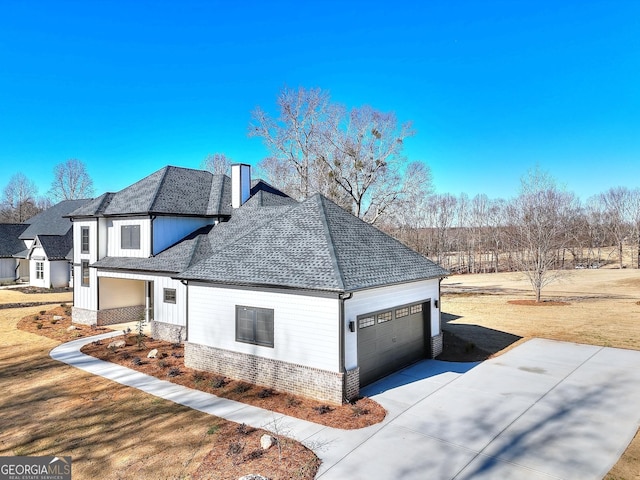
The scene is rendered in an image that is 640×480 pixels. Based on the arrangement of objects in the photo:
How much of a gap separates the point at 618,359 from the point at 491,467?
9.81 m

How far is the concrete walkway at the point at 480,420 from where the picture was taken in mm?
7340

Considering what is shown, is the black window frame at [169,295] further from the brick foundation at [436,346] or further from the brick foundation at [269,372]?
the brick foundation at [436,346]

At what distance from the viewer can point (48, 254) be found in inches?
1348

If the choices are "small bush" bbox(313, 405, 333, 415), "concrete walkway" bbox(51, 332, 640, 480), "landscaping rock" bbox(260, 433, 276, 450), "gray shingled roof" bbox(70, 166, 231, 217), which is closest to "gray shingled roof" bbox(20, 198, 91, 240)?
"gray shingled roof" bbox(70, 166, 231, 217)

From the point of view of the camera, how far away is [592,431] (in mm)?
8641

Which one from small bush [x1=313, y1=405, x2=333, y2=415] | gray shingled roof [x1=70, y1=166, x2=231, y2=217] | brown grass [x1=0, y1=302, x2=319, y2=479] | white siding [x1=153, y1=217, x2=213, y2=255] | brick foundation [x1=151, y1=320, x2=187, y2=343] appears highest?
gray shingled roof [x1=70, y1=166, x2=231, y2=217]

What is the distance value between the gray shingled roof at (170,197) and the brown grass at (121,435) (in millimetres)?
8628

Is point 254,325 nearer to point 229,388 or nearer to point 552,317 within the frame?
point 229,388

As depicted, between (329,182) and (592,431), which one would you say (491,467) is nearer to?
(592,431)

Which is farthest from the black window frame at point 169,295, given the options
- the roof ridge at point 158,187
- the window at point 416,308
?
the window at point 416,308

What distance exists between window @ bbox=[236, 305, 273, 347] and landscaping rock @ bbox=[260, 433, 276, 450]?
365cm

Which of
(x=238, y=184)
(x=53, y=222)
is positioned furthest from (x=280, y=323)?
(x=53, y=222)

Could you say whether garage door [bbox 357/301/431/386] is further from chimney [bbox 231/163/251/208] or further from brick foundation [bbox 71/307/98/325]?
brick foundation [bbox 71/307/98/325]

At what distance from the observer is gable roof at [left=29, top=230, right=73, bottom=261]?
34.4 meters
